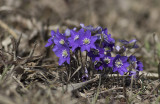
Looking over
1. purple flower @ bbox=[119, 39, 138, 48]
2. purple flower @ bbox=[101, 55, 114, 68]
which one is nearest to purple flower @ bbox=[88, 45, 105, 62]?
purple flower @ bbox=[101, 55, 114, 68]

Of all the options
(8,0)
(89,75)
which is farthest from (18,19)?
(89,75)

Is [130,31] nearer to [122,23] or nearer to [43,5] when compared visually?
[122,23]

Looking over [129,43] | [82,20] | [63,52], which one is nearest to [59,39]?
[63,52]

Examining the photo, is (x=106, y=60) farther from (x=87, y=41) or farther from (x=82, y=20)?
(x=82, y=20)

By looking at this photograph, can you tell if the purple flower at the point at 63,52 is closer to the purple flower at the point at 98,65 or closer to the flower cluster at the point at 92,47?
the flower cluster at the point at 92,47

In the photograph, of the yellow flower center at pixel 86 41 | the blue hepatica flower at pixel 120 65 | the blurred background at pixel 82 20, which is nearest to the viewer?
the yellow flower center at pixel 86 41

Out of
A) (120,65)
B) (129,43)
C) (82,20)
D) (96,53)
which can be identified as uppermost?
(82,20)

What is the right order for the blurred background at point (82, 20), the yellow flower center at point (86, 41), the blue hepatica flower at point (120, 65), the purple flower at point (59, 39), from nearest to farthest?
the yellow flower center at point (86, 41), the purple flower at point (59, 39), the blue hepatica flower at point (120, 65), the blurred background at point (82, 20)

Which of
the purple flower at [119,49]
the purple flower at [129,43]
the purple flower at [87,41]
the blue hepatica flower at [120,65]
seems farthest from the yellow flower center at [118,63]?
the purple flower at [87,41]

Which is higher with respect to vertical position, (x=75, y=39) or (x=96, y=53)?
(x=75, y=39)
